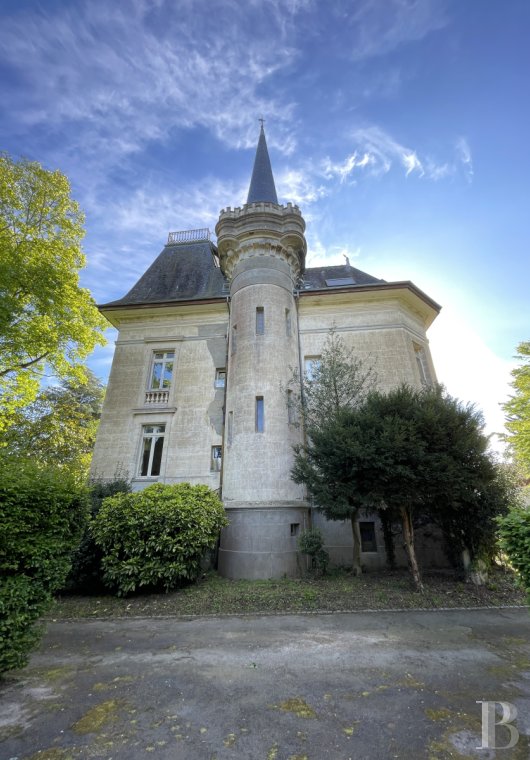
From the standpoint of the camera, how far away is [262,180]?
64.3 feet

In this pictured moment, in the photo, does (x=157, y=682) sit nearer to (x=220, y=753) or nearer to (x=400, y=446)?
(x=220, y=753)

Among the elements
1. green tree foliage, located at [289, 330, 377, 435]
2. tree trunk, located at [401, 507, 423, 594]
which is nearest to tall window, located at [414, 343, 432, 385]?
green tree foliage, located at [289, 330, 377, 435]

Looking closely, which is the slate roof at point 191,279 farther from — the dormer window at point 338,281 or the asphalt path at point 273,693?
the asphalt path at point 273,693

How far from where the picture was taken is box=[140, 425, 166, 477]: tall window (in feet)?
51.0

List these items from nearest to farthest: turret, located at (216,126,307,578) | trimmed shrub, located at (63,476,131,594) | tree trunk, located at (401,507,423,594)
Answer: tree trunk, located at (401,507,423,594) < trimmed shrub, located at (63,476,131,594) < turret, located at (216,126,307,578)

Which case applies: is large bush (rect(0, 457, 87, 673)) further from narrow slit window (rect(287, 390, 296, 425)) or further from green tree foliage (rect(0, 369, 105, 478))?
green tree foliage (rect(0, 369, 105, 478))

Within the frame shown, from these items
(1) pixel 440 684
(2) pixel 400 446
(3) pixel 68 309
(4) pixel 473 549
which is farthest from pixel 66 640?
(3) pixel 68 309

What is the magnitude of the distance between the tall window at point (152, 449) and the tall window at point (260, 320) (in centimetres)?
678

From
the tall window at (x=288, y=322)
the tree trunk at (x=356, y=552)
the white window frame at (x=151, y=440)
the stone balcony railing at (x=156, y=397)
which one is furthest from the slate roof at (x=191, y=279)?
the tree trunk at (x=356, y=552)

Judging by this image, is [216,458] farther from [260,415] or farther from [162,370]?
[162,370]

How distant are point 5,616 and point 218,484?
34.5 ft

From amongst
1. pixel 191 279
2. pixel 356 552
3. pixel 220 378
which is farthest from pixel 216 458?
pixel 191 279

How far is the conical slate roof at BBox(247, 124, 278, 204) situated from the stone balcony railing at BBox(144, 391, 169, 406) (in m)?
11.8

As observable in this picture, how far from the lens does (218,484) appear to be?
14.7 m
